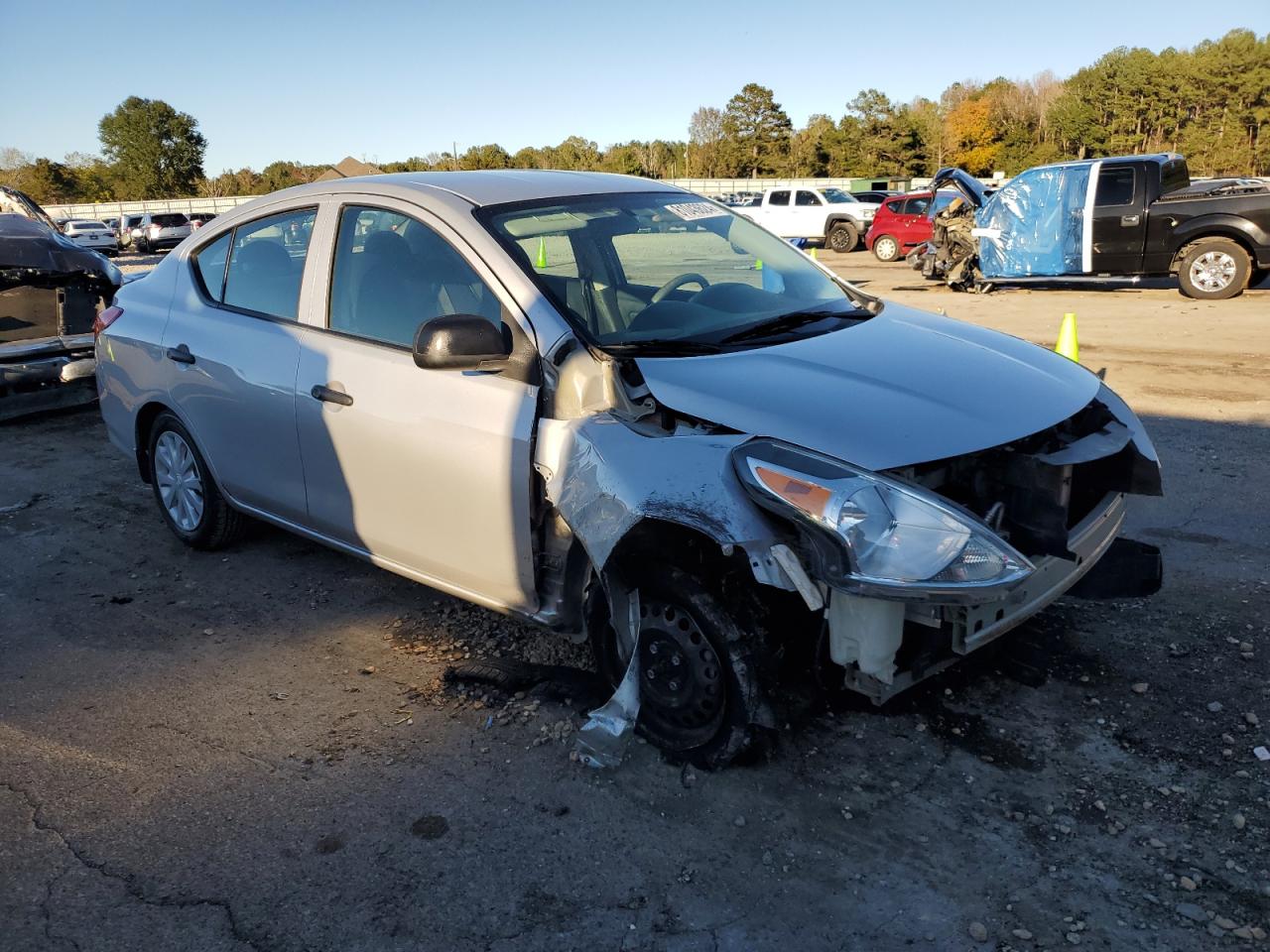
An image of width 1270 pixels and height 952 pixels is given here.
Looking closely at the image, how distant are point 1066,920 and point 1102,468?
1.65 meters

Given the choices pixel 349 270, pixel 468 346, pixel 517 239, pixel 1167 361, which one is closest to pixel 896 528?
pixel 468 346

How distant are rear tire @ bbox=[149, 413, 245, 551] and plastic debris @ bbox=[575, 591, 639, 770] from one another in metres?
2.63

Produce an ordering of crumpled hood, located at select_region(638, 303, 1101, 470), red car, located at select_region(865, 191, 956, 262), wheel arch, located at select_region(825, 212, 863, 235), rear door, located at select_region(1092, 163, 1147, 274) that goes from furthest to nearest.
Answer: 1. wheel arch, located at select_region(825, 212, 863, 235)
2. red car, located at select_region(865, 191, 956, 262)
3. rear door, located at select_region(1092, 163, 1147, 274)
4. crumpled hood, located at select_region(638, 303, 1101, 470)

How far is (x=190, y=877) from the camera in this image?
2789 millimetres

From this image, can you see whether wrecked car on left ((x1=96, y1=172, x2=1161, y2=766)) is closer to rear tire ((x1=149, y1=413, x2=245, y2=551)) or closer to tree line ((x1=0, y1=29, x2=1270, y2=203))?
rear tire ((x1=149, y1=413, x2=245, y2=551))

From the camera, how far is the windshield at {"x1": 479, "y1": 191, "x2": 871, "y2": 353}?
3.55 metres

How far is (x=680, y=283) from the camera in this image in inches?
156

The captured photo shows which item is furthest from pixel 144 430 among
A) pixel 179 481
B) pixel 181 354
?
pixel 181 354

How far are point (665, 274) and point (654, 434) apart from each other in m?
1.20

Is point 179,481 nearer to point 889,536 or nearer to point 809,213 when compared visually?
point 889,536

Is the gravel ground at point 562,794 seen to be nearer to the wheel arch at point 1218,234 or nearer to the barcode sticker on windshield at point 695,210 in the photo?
the barcode sticker on windshield at point 695,210

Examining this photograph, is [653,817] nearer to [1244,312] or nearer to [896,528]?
[896,528]

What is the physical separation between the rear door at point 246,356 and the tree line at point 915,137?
135 ft

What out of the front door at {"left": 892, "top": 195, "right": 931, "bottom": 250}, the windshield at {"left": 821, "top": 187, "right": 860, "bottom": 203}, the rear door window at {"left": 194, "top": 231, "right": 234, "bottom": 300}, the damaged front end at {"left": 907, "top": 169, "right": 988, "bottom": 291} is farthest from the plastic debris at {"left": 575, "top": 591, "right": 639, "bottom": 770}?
the windshield at {"left": 821, "top": 187, "right": 860, "bottom": 203}
